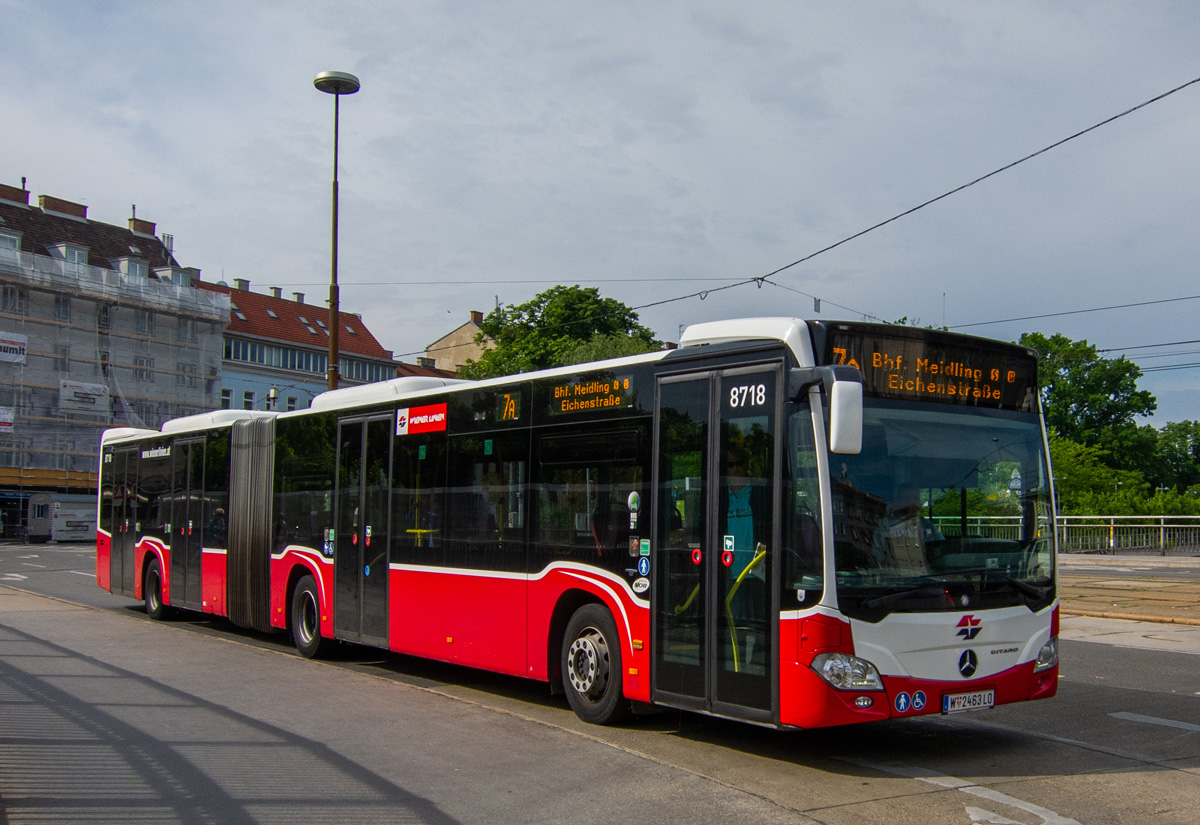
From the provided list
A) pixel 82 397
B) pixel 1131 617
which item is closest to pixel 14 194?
pixel 82 397

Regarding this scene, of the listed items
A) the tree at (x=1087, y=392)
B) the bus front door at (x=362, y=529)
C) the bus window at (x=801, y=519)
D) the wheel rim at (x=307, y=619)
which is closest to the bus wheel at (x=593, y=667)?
the bus window at (x=801, y=519)

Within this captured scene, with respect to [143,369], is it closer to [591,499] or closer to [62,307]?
[62,307]

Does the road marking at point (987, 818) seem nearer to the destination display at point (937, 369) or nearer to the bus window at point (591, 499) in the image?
the destination display at point (937, 369)

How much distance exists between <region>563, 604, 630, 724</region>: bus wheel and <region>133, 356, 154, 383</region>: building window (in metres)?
59.4

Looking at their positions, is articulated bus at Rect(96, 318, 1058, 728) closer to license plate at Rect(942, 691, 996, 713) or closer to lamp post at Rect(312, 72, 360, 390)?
license plate at Rect(942, 691, 996, 713)

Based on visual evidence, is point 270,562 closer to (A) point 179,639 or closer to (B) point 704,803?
(A) point 179,639

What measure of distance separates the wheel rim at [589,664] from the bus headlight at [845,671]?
2256mm

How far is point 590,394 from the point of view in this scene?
362 inches

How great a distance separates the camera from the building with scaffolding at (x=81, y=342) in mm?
56719

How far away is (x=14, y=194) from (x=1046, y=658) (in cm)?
6998

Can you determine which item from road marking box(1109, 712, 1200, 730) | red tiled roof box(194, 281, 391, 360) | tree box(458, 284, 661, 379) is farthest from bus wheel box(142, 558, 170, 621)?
red tiled roof box(194, 281, 391, 360)

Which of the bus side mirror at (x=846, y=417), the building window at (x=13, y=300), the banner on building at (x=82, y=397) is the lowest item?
the bus side mirror at (x=846, y=417)

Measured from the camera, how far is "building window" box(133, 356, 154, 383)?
62625 millimetres

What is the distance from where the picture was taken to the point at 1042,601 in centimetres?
770
